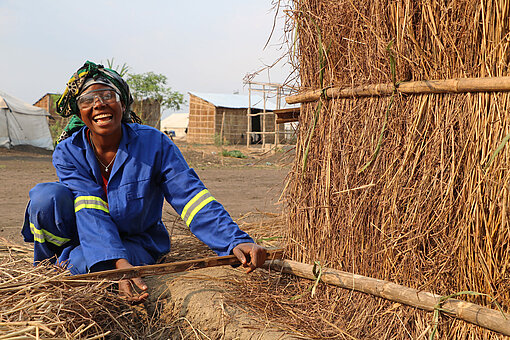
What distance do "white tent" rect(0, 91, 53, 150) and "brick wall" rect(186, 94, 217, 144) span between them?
26.0ft

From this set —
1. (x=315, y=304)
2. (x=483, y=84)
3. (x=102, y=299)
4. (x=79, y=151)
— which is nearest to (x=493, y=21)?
(x=483, y=84)

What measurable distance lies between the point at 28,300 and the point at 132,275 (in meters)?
0.46

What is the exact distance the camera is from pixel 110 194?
2699 mm

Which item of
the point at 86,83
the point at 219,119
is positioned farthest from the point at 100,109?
the point at 219,119

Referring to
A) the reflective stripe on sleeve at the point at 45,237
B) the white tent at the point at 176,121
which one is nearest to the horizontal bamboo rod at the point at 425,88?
the reflective stripe on sleeve at the point at 45,237

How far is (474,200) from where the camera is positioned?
1.91 m

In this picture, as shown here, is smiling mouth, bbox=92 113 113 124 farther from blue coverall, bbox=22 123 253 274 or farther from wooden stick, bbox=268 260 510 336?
wooden stick, bbox=268 260 510 336

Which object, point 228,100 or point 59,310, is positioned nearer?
point 59,310

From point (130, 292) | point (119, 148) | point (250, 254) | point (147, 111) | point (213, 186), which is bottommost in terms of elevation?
point (213, 186)

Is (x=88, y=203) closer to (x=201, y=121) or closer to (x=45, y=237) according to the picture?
(x=45, y=237)

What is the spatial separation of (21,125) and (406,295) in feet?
57.6

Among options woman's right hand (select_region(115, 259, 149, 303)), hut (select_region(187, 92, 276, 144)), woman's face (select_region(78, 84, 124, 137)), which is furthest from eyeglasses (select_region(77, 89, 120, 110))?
hut (select_region(187, 92, 276, 144))

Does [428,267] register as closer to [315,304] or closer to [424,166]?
[424,166]

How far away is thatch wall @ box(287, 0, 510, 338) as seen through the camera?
1.87m
